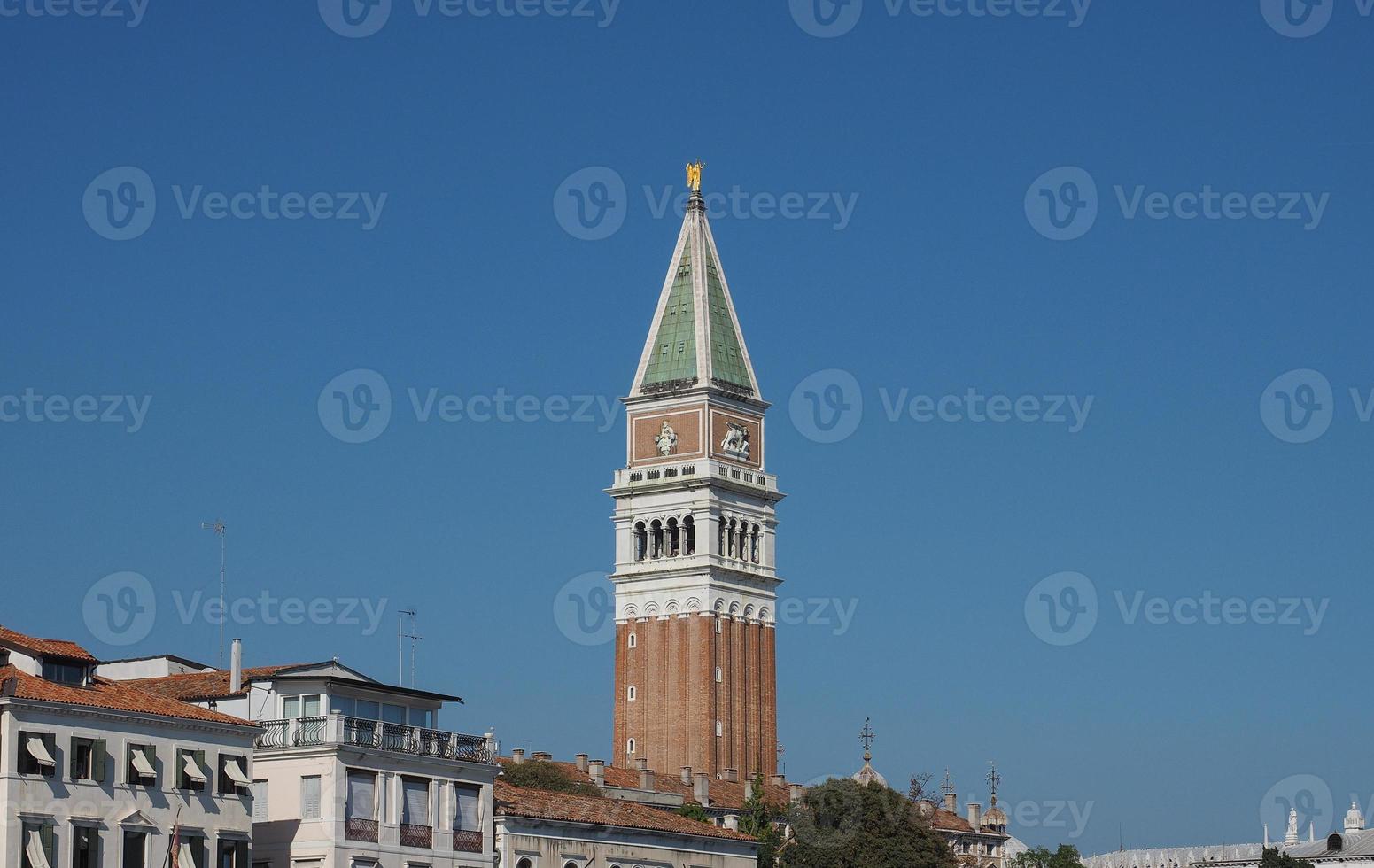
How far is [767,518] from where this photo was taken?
621 ft

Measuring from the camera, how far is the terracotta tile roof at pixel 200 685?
94125 mm

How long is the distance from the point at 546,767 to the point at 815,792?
22329 millimetres

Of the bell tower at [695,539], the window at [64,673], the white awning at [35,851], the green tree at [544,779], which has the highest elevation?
the bell tower at [695,539]

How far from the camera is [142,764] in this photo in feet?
271

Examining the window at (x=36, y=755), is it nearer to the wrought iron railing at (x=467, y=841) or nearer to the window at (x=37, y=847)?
the window at (x=37, y=847)

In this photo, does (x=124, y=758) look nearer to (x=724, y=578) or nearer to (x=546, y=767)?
(x=546, y=767)

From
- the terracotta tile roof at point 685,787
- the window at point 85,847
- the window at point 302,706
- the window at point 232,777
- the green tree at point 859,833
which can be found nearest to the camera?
the window at point 85,847

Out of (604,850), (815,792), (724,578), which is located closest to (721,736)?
(724,578)

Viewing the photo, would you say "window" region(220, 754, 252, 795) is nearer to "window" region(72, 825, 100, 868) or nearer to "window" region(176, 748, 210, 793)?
"window" region(176, 748, 210, 793)

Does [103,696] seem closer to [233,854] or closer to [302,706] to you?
[233,854]

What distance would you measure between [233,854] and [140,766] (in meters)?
5.00

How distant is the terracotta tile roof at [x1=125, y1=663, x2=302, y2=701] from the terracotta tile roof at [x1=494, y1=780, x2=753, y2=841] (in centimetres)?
1047

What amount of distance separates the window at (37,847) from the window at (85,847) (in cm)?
96

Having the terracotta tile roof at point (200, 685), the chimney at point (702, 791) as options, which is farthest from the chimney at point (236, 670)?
the chimney at point (702, 791)
